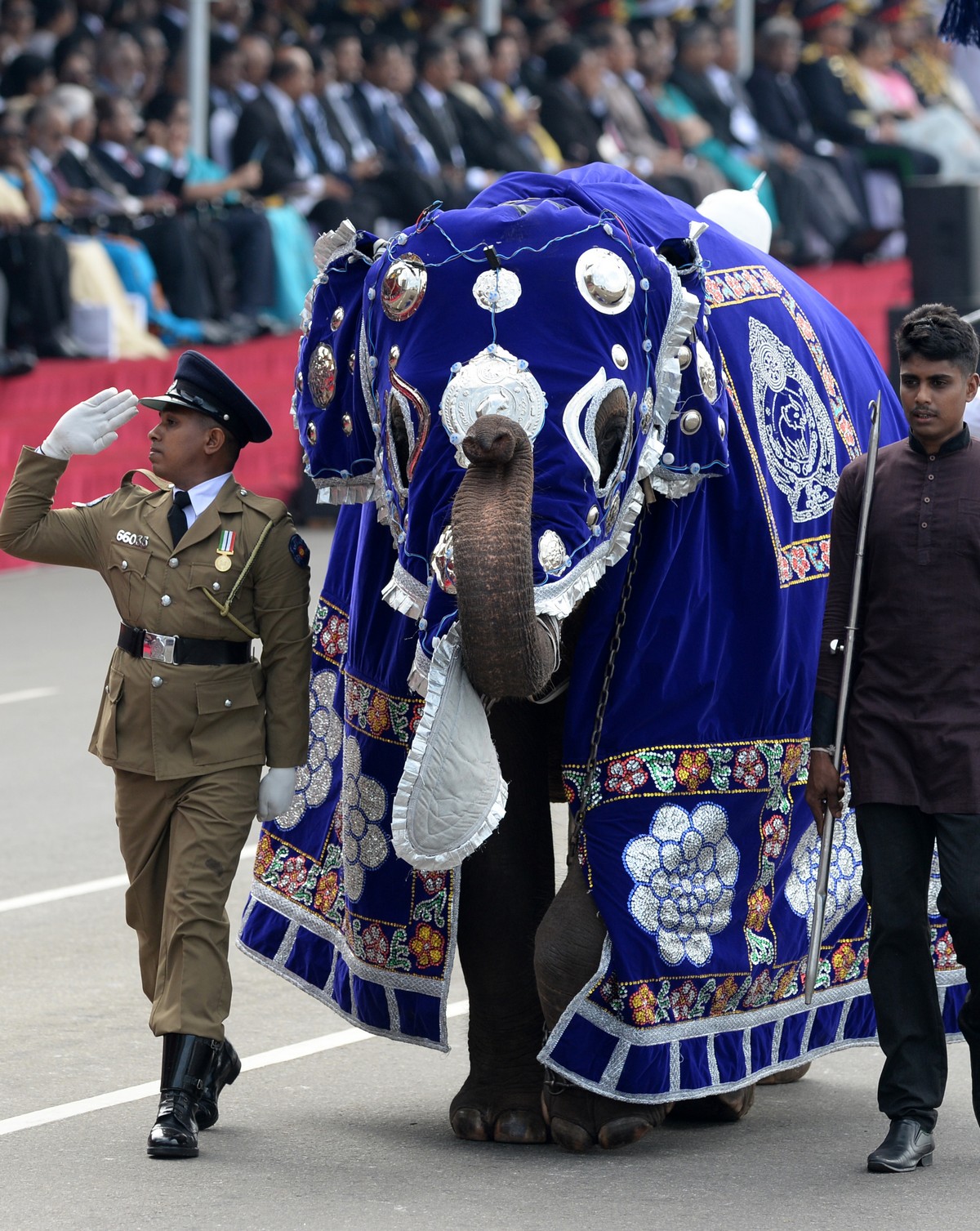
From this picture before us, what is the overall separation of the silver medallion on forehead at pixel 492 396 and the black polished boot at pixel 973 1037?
1.53m

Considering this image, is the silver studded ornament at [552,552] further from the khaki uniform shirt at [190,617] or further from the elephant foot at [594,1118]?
the elephant foot at [594,1118]

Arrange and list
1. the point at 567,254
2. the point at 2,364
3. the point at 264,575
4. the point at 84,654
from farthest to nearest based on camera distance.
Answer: the point at 2,364
the point at 84,654
the point at 264,575
the point at 567,254

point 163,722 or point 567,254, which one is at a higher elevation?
point 567,254

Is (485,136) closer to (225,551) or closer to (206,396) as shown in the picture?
(206,396)

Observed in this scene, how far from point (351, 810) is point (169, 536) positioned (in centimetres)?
74

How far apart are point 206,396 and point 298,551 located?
0.40 meters

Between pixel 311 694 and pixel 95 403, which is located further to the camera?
pixel 311 694

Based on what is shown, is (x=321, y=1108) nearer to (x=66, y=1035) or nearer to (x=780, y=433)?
(x=66, y=1035)

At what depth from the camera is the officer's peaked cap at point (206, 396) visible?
5406mm

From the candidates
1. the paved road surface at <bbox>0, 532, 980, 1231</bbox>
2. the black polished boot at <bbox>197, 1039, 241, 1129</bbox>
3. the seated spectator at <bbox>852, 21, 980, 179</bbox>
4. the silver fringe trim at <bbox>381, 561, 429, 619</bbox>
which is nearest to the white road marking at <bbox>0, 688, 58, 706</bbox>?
the paved road surface at <bbox>0, 532, 980, 1231</bbox>

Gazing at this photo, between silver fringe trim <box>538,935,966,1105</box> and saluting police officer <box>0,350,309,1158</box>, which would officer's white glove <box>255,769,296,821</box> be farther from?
silver fringe trim <box>538,935,966,1105</box>

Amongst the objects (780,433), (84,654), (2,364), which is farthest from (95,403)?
(2,364)

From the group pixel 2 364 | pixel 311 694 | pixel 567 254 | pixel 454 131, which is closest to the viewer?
pixel 567 254

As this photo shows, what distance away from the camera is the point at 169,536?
542 centimetres
